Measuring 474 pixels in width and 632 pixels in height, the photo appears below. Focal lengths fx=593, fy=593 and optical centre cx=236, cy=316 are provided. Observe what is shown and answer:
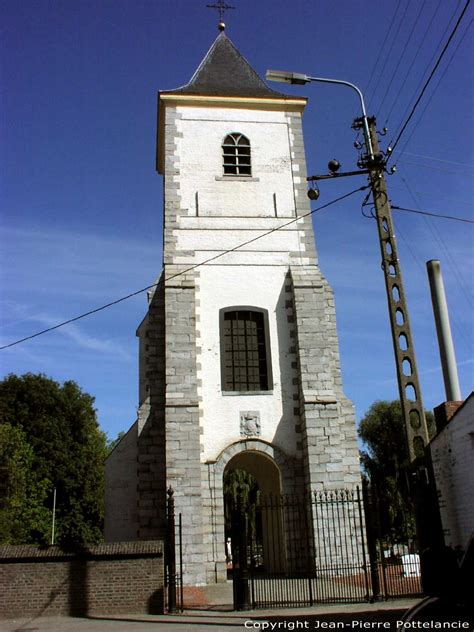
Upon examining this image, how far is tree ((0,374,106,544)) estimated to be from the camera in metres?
35.9

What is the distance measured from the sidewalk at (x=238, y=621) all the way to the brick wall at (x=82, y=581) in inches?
10.8

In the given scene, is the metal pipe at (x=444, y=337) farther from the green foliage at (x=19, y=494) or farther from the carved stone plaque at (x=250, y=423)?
the green foliage at (x=19, y=494)

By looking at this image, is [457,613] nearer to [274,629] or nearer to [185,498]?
[274,629]

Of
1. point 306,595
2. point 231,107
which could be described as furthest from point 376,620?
point 231,107

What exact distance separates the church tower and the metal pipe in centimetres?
303

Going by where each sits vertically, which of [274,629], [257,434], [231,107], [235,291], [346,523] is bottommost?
[274,629]

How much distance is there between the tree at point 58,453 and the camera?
35.9 metres

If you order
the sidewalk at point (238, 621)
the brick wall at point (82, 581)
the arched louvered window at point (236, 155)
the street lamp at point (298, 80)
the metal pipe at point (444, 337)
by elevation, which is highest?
the arched louvered window at point (236, 155)

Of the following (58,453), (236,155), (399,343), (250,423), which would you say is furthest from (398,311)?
(58,453)

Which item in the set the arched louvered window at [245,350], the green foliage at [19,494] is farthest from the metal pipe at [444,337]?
the green foliage at [19,494]

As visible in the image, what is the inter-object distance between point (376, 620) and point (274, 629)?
152 centimetres

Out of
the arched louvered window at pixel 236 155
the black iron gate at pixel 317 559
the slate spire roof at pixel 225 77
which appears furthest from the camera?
the slate spire roof at pixel 225 77

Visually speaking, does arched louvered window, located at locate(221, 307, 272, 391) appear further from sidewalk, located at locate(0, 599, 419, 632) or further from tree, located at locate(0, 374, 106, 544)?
tree, located at locate(0, 374, 106, 544)

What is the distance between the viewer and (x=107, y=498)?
15758 mm
